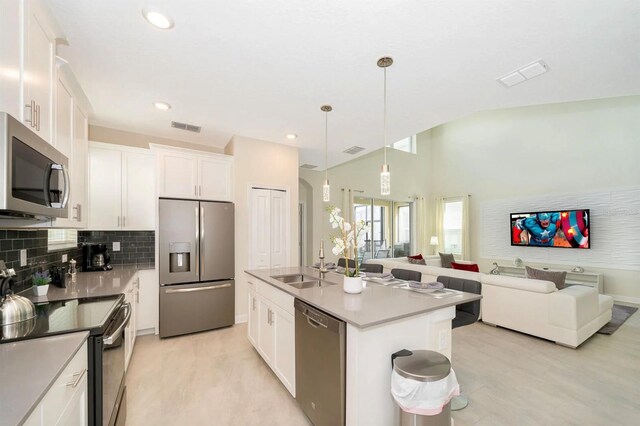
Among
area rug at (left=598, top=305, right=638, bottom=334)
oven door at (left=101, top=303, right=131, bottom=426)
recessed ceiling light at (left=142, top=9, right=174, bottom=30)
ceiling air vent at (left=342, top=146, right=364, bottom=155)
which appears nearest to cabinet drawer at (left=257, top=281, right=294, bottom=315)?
oven door at (left=101, top=303, right=131, bottom=426)

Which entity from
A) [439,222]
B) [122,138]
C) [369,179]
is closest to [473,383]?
[122,138]

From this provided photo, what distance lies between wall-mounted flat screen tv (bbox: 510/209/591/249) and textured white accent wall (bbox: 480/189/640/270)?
19 cm

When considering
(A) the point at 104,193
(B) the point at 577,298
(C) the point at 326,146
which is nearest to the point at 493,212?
(B) the point at 577,298

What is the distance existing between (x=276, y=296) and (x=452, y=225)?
24.2ft

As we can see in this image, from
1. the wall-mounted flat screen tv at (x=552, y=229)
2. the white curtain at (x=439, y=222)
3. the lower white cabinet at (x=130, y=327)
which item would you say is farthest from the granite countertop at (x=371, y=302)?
the white curtain at (x=439, y=222)

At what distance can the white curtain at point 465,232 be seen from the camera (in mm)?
7730

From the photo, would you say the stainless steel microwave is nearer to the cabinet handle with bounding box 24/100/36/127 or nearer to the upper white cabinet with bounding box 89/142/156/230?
the cabinet handle with bounding box 24/100/36/127

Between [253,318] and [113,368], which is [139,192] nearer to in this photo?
[253,318]

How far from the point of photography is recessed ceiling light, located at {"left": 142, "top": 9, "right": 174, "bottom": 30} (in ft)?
5.97

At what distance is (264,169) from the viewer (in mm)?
4430

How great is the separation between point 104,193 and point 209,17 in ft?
9.49

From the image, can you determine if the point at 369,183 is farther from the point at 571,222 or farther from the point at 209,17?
the point at 209,17

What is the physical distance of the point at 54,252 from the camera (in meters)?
2.78

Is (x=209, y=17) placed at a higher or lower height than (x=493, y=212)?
higher
